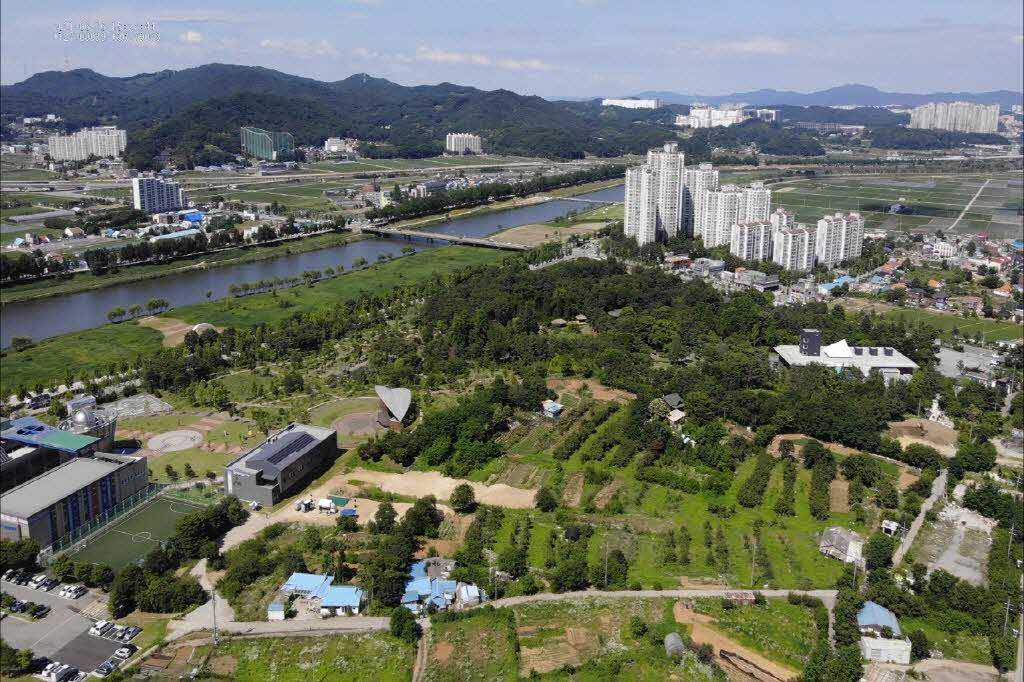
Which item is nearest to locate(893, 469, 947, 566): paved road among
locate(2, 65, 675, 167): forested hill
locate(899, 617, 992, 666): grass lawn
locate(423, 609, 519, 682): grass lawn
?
locate(899, 617, 992, 666): grass lawn

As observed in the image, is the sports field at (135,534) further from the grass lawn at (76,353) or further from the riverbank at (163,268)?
the riverbank at (163,268)

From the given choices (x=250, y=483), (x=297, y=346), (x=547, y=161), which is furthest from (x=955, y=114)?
(x=250, y=483)

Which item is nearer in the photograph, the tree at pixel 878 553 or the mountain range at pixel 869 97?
the tree at pixel 878 553

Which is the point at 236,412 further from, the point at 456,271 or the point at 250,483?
the point at 456,271

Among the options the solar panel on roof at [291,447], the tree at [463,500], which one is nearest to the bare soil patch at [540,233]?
the solar panel on roof at [291,447]

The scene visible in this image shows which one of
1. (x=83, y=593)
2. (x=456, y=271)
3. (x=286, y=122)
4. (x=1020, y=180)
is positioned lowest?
(x=83, y=593)

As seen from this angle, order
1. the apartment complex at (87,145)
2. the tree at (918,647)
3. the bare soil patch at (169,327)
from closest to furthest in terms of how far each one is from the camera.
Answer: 1. the tree at (918,647)
2. the bare soil patch at (169,327)
3. the apartment complex at (87,145)
